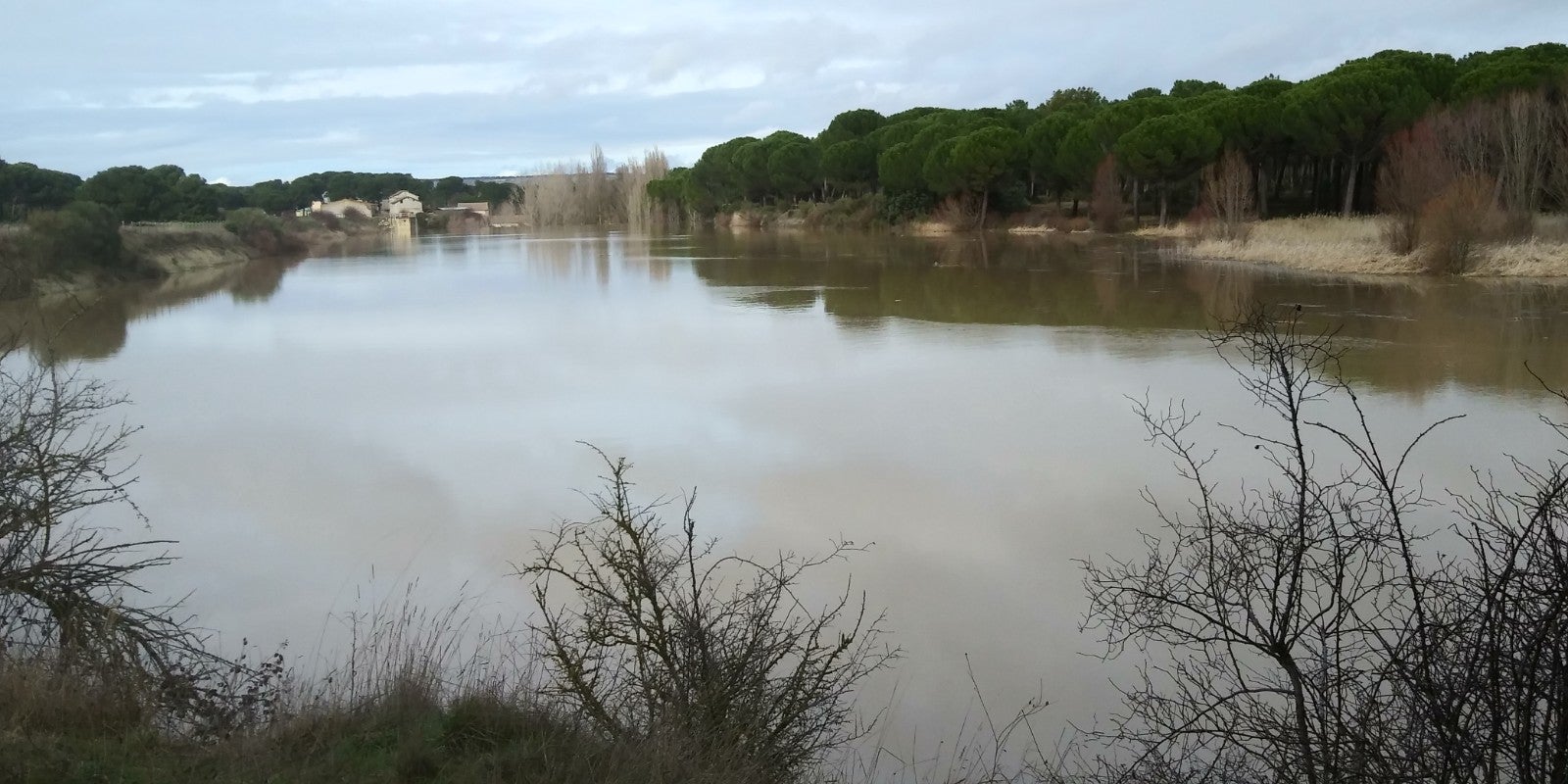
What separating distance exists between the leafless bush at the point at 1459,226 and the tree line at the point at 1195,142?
2515mm

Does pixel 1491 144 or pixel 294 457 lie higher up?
pixel 1491 144

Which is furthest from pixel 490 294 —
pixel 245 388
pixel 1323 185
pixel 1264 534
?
pixel 1323 185

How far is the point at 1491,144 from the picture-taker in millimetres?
23000

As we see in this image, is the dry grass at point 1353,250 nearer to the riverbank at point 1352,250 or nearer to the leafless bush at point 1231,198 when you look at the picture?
the riverbank at point 1352,250

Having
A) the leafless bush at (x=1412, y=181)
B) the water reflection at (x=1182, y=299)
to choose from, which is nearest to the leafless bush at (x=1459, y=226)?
the leafless bush at (x=1412, y=181)

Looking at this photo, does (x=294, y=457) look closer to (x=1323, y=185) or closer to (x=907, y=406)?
(x=907, y=406)

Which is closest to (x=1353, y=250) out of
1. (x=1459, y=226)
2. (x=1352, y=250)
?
(x=1352, y=250)

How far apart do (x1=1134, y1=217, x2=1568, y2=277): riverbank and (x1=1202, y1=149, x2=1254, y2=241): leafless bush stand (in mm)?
308

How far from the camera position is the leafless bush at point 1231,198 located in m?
26.8

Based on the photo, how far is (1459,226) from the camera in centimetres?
1939

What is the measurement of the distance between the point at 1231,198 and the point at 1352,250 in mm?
5529

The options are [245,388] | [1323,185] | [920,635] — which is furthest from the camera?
[1323,185]

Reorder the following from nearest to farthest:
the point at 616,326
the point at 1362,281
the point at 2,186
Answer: the point at 616,326 < the point at 1362,281 < the point at 2,186

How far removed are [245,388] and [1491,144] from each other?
22.1m
